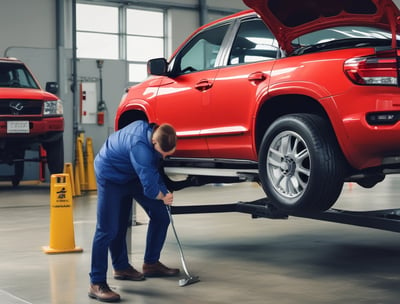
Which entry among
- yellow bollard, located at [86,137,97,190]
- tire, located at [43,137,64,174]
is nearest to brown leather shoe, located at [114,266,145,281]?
tire, located at [43,137,64,174]

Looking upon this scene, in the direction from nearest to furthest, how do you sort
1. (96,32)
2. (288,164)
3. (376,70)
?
(376,70) → (288,164) → (96,32)

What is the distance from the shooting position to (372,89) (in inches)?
202

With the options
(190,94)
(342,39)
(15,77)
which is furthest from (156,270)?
(15,77)

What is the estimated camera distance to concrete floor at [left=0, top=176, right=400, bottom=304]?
18.4 feet

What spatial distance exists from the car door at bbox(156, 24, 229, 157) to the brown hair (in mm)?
1140

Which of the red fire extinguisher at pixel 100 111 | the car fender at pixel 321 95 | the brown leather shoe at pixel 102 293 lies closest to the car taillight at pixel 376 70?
the car fender at pixel 321 95

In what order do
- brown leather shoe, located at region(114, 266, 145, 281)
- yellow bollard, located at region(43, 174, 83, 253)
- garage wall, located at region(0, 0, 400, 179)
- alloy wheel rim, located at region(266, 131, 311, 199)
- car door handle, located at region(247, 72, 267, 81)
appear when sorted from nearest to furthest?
alloy wheel rim, located at region(266, 131, 311, 199)
car door handle, located at region(247, 72, 267, 81)
brown leather shoe, located at region(114, 266, 145, 281)
yellow bollard, located at region(43, 174, 83, 253)
garage wall, located at region(0, 0, 400, 179)

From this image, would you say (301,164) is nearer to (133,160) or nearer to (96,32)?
(133,160)

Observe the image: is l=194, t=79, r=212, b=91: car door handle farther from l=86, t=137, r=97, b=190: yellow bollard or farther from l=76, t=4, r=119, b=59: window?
l=76, t=4, r=119, b=59: window

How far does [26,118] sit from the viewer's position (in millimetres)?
12844

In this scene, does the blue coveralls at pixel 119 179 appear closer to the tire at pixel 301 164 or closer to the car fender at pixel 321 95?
the tire at pixel 301 164

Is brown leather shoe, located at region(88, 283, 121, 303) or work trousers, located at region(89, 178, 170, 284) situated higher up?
work trousers, located at region(89, 178, 170, 284)

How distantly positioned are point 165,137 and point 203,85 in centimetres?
133

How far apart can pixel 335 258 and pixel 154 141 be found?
2.66 metres
